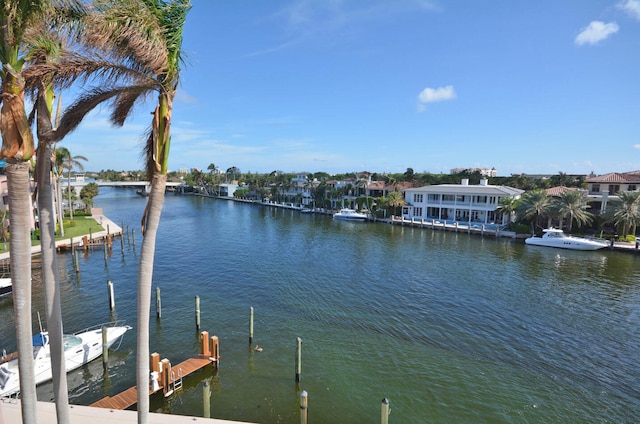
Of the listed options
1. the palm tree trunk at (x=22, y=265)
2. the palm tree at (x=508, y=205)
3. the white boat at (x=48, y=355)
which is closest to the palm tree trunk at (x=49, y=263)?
the palm tree trunk at (x=22, y=265)

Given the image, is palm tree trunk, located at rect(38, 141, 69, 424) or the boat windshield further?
the boat windshield

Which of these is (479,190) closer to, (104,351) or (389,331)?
(389,331)

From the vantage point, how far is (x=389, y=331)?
2155cm

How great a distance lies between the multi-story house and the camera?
53.8m

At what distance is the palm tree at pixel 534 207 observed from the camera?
53.1 m

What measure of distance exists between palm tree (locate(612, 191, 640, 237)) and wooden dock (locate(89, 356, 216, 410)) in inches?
2222

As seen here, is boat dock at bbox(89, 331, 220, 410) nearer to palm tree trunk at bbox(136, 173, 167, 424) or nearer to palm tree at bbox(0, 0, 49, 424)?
palm tree trunk at bbox(136, 173, 167, 424)

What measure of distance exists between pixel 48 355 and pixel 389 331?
1796 cm

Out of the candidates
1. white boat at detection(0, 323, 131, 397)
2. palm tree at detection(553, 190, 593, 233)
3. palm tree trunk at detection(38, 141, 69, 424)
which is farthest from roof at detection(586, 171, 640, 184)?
palm tree trunk at detection(38, 141, 69, 424)

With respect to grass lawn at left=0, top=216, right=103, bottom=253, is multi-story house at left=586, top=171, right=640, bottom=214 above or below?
above

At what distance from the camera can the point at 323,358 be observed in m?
18.1

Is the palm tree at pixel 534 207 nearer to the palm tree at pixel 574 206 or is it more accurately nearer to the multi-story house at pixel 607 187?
the palm tree at pixel 574 206

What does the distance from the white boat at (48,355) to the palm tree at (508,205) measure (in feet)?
194

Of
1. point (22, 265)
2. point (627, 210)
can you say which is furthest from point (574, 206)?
point (22, 265)
